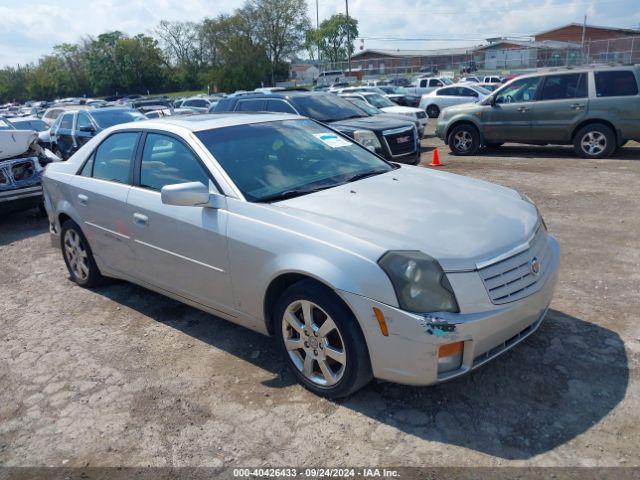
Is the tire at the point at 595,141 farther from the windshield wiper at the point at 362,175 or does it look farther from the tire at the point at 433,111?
the tire at the point at 433,111

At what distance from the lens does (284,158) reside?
4.12 metres

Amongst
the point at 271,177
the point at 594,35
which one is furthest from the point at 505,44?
the point at 271,177

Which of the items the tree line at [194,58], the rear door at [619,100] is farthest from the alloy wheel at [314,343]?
the tree line at [194,58]

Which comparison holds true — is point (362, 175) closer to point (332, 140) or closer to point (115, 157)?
point (332, 140)

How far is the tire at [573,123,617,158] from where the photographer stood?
10.8m

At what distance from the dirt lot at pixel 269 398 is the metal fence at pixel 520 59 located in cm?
3412

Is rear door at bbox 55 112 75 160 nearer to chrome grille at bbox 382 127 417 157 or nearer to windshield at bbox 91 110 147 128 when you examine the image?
windshield at bbox 91 110 147 128

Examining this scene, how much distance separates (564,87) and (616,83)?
953 millimetres

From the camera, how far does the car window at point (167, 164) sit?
3.98 metres

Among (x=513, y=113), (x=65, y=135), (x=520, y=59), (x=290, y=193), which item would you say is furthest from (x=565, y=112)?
(x=520, y=59)

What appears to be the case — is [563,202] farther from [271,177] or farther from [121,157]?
[121,157]

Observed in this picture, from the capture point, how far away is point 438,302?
9.36ft

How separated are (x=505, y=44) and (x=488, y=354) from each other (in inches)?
3157

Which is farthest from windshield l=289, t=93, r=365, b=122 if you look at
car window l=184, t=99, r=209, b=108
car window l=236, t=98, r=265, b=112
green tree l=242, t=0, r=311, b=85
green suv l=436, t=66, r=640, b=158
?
green tree l=242, t=0, r=311, b=85
